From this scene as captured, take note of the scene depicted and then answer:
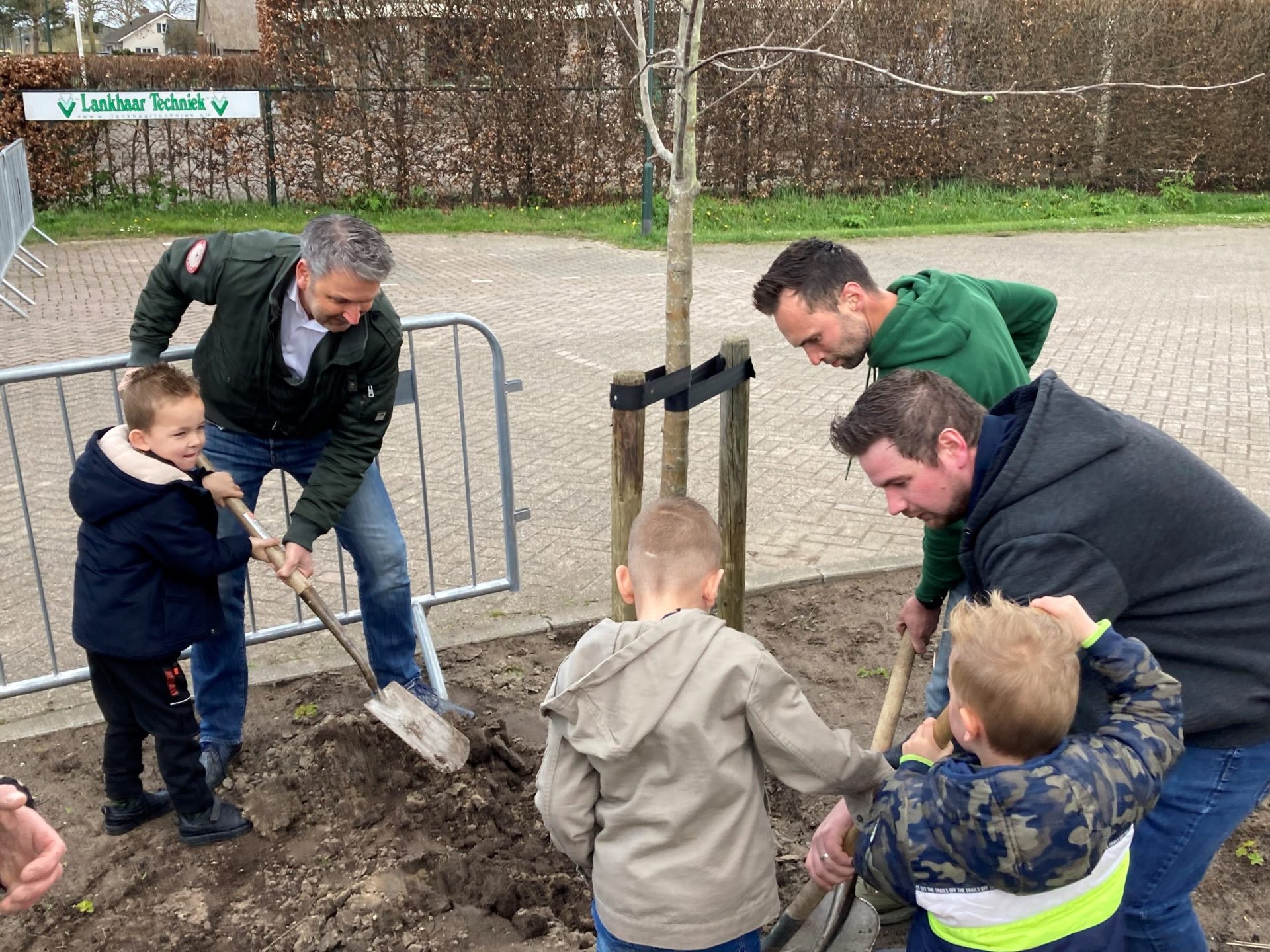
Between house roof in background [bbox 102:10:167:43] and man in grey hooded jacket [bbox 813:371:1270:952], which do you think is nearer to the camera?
man in grey hooded jacket [bbox 813:371:1270:952]

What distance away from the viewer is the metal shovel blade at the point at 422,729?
3.54 m

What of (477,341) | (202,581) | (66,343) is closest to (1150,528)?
(202,581)

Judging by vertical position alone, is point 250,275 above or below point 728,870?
above

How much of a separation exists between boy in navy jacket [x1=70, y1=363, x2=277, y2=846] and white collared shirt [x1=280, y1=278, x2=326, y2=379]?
14.2 inches

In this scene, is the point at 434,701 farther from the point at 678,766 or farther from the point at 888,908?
the point at 678,766

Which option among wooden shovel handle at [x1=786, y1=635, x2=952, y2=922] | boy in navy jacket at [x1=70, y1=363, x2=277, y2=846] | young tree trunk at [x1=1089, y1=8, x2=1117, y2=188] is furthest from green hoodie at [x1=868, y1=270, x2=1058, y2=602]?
Result: young tree trunk at [x1=1089, y1=8, x2=1117, y2=188]

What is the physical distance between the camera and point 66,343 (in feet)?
29.7

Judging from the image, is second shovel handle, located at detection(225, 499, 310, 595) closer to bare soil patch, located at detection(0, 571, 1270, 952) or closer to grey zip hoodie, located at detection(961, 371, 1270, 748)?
bare soil patch, located at detection(0, 571, 1270, 952)

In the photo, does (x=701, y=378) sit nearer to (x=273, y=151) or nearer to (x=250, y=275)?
(x=250, y=275)

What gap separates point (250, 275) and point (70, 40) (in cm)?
5473

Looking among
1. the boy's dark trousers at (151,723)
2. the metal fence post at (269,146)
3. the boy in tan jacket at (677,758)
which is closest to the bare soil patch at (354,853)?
the boy's dark trousers at (151,723)

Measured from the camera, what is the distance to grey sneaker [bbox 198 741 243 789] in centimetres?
365

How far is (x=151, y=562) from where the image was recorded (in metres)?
3.16

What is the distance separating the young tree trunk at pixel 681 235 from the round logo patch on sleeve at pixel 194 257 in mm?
1453
